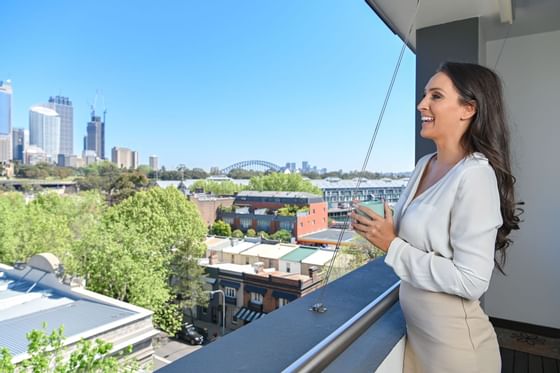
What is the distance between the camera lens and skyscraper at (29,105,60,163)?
237cm

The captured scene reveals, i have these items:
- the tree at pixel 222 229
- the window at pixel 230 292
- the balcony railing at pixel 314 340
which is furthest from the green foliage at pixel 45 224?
the balcony railing at pixel 314 340

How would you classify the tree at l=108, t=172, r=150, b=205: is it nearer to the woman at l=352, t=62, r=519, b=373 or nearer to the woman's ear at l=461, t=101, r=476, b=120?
the woman at l=352, t=62, r=519, b=373

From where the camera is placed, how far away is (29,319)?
1956 millimetres

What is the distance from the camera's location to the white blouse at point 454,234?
0.69 metres

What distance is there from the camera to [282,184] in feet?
8.64

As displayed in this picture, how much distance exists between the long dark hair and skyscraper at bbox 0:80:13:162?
2.22m

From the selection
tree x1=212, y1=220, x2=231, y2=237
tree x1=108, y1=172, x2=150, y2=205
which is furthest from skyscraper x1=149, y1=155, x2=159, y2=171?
tree x1=212, y1=220, x2=231, y2=237

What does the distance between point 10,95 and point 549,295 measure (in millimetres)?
4226

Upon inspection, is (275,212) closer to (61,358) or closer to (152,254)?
(152,254)

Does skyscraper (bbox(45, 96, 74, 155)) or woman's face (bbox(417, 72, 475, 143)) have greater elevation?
skyscraper (bbox(45, 96, 74, 155))

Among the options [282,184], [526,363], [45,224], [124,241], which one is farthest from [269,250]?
[526,363]

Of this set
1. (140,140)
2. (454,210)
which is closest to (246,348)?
(454,210)

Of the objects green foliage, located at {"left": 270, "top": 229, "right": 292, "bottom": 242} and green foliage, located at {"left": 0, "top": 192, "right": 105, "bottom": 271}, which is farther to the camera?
green foliage, located at {"left": 270, "top": 229, "right": 292, "bottom": 242}

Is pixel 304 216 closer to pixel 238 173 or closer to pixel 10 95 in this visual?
pixel 238 173
